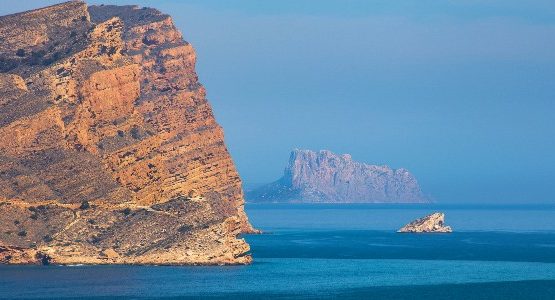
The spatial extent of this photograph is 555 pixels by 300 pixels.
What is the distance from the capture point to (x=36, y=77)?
152500 millimetres

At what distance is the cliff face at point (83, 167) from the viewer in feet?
471

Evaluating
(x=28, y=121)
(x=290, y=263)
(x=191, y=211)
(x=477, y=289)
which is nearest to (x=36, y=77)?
(x=28, y=121)

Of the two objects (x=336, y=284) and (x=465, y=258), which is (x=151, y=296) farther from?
(x=465, y=258)

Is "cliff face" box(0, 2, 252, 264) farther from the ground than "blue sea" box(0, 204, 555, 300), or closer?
farther from the ground

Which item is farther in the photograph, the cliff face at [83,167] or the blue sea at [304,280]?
the cliff face at [83,167]

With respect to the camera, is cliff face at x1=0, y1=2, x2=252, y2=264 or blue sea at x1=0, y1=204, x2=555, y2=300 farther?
cliff face at x1=0, y1=2, x2=252, y2=264

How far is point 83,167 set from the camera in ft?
490

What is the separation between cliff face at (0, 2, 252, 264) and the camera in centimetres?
14362

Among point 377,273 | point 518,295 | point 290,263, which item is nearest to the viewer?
point 518,295

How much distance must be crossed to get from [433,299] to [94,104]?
1791 inches

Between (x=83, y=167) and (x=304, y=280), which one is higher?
(x=83, y=167)

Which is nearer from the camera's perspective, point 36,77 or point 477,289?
point 477,289

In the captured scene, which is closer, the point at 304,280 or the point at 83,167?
the point at 304,280

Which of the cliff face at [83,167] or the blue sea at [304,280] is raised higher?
the cliff face at [83,167]
